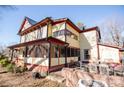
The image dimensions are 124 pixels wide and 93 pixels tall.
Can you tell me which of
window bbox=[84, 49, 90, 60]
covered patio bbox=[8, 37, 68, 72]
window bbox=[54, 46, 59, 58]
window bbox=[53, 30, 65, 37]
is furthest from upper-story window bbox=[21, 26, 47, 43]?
window bbox=[84, 49, 90, 60]

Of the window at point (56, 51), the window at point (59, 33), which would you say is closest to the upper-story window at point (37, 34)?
the window at point (59, 33)

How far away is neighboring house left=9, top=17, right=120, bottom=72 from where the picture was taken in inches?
264

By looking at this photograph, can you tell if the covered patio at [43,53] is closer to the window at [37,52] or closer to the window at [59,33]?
the window at [37,52]

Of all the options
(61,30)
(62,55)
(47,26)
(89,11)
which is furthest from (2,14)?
(89,11)

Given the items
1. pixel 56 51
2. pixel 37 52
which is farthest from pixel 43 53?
pixel 56 51

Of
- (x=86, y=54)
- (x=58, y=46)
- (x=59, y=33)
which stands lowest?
(x=86, y=54)

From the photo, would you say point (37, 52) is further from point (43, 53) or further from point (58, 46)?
point (58, 46)

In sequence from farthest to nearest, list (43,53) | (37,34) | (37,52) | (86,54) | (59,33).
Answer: (86,54) < (37,34) < (59,33) < (37,52) < (43,53)

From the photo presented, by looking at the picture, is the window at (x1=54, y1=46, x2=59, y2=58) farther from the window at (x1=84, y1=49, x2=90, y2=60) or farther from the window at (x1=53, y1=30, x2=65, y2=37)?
the window at (x1=84, y1=49, x2=90, y2=60)

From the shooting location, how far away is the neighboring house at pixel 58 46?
6.71 metres

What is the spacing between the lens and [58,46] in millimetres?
7707

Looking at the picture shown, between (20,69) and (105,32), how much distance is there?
14.5 meters

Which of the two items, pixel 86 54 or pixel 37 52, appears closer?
pixel 37 52

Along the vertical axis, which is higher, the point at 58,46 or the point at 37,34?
the point at 37,34
